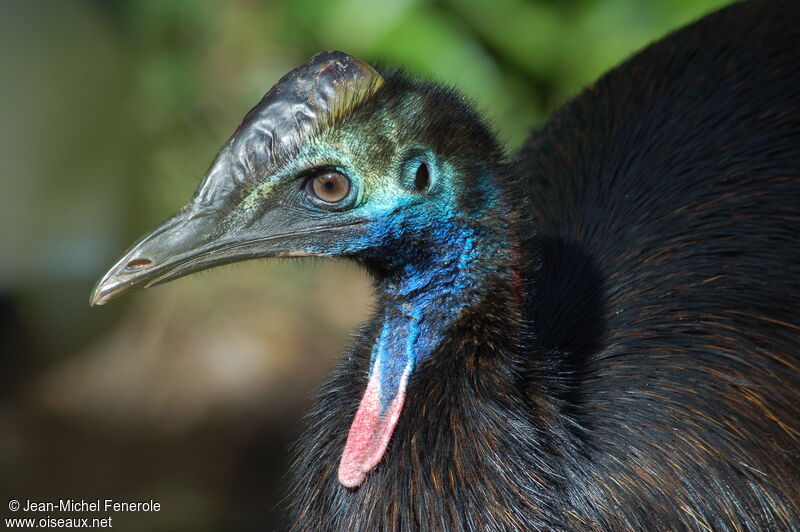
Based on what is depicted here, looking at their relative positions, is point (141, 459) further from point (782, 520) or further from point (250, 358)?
point (782, 520)

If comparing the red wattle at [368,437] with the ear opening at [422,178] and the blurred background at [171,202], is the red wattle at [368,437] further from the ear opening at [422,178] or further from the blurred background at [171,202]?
the blurred background at [171,202]

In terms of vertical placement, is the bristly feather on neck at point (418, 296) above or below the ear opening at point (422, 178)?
below

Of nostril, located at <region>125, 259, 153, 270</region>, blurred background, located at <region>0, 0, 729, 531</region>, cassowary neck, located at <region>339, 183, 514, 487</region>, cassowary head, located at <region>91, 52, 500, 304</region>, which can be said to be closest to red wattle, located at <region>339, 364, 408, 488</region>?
cassowary neck, located at <region>339, 183, 514, 487</region>

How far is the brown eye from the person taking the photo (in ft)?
7.11

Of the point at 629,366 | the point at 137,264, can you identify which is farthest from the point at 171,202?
the point at 629,366

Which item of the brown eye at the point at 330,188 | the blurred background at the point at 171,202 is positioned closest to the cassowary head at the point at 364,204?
the brown eye at the point at 330,188

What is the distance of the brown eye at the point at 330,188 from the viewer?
2166 millimetres

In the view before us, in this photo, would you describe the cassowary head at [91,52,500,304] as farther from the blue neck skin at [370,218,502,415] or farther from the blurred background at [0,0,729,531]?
the blurred background at [0,0,729,531]

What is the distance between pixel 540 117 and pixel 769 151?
111 inches

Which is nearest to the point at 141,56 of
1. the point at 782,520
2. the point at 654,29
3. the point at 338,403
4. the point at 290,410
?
the point at 290,410

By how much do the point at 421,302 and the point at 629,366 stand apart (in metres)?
0.47

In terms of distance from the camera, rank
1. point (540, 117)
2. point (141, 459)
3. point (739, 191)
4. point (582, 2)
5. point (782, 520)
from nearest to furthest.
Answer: point (782, 520)
point (739, 191)
point (141, 459)
point (582, 2)
point (540, 117)

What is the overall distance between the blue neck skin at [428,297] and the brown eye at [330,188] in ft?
0.59

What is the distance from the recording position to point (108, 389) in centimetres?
517
